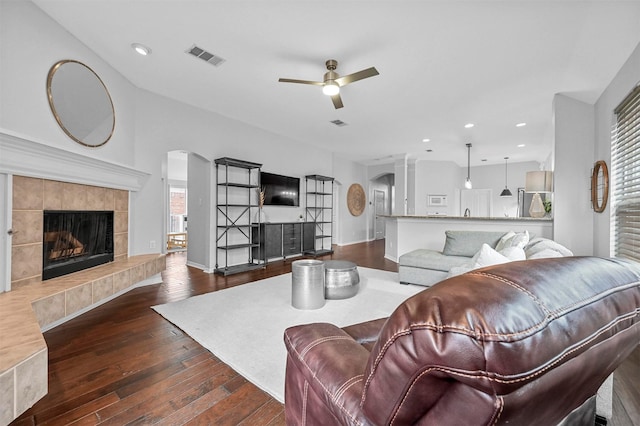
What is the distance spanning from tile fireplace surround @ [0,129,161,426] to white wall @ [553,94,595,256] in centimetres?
517

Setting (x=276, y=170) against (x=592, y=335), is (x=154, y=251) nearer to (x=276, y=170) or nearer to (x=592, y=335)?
(x=276, y=170)

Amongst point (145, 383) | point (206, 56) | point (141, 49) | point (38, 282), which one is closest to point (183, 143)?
point (141, 49)

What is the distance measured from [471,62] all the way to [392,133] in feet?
9.12

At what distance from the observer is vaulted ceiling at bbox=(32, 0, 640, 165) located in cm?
233

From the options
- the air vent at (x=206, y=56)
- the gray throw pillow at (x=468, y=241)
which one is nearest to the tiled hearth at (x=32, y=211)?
the air vent at (x=206, y=56)

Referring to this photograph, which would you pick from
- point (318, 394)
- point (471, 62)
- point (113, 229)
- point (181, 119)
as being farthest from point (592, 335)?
point (181, 119)

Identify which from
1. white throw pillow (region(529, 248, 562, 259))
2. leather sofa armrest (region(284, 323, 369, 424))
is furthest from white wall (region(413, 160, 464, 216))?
leather sofa armrest (region(284, 323, 369, 424))

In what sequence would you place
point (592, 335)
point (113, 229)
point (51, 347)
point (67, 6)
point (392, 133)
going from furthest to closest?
1. point (392, 133)
2. point (113, 229)
3. point (67, 6)
4. point (51, 347)
5. point (592, 335)

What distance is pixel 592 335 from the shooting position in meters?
0.56

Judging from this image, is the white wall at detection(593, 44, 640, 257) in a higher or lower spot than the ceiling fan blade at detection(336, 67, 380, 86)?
lower

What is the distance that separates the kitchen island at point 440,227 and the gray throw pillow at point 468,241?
425 millimetres

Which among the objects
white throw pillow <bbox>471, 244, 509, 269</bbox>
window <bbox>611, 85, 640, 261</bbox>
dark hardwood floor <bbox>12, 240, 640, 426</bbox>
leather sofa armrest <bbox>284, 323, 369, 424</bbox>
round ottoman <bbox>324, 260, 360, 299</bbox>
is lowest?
dark hardwood floor <bbox>12, 240, 640, 426</bbox>

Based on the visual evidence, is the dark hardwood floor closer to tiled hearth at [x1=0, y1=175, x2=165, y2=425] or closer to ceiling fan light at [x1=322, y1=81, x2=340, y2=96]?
tiled hearth at [x1=0, y1=175, x2=165, y2=425]

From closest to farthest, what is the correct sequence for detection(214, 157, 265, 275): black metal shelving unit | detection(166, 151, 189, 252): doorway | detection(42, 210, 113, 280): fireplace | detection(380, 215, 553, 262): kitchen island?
detection(42, 210, 113, 280): fireplace
detection(380, 215, 553, 262): kitchen island
detection(214, 157, 265, 275): black metal shelving unit
detection(166, 151, 189, 252): doorway
